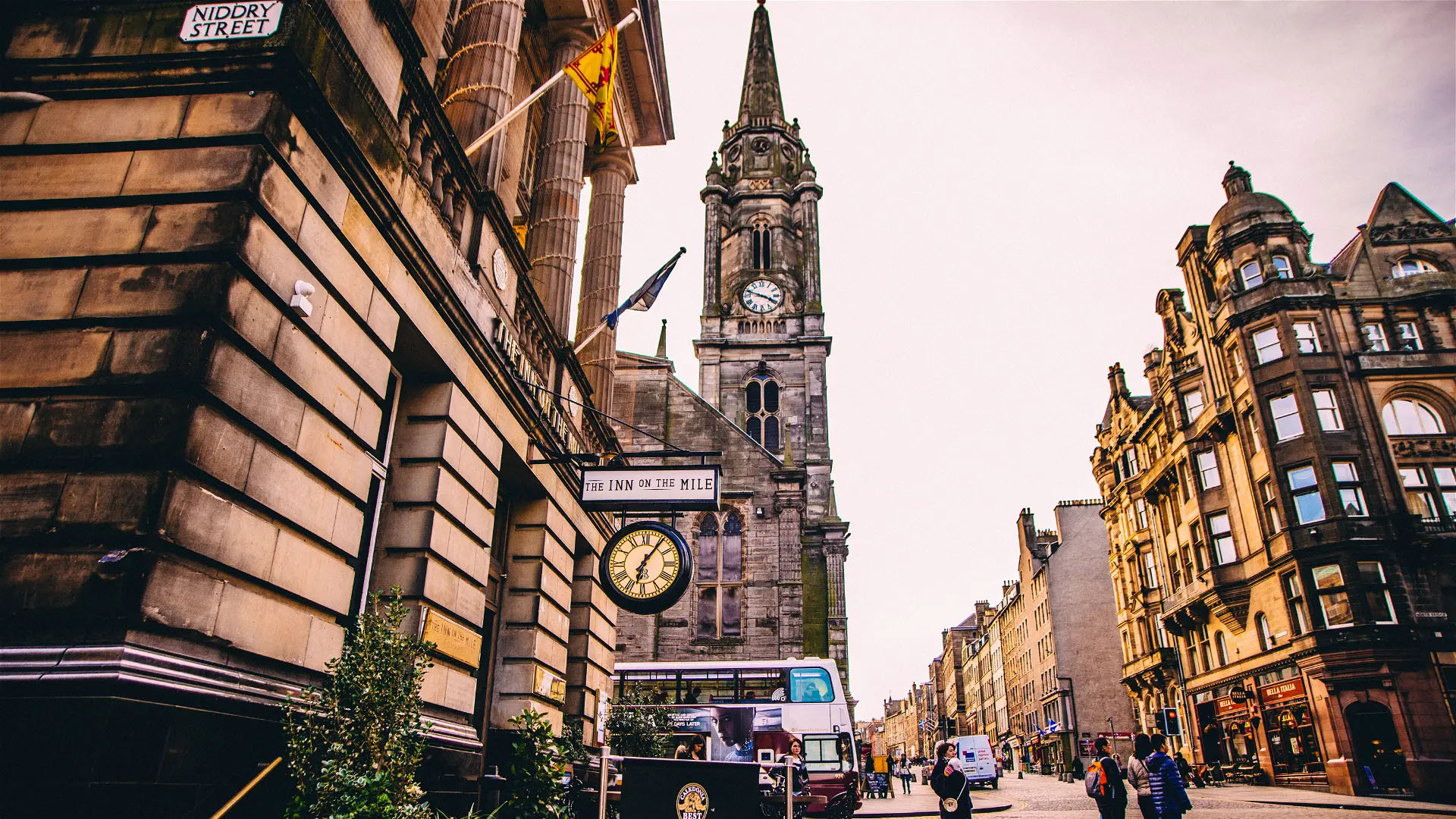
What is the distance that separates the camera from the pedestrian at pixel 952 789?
10.7m

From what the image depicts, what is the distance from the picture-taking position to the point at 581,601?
14.0 m

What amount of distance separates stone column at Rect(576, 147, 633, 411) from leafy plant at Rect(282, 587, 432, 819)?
10256 mm

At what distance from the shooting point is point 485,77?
1017 cm

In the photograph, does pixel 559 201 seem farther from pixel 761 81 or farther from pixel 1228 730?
pixel 761 81

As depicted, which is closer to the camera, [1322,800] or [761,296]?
[1322,800]

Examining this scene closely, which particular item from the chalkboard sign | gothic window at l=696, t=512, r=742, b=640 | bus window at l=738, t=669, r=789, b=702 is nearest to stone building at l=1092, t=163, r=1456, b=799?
bus window at l=738, t=669, r=789, b=702

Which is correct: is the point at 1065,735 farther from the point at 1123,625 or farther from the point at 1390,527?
the point at 1390,527

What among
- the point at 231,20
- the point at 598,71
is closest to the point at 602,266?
the point at 598,71

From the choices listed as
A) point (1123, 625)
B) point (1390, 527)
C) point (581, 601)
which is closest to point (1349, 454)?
point (1390, 527)

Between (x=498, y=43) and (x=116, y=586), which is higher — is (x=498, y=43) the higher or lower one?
the higher one

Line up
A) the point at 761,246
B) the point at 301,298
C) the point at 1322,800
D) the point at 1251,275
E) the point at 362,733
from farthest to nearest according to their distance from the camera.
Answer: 1. the point at 761,246
2. the point at 1251,275
3. the point at 1322,800
4. the point at 301,298
5. the point at 362,733

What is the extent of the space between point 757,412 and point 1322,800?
33.4 m

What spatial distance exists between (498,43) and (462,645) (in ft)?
24.3

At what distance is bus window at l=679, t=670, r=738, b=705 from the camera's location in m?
27.2
